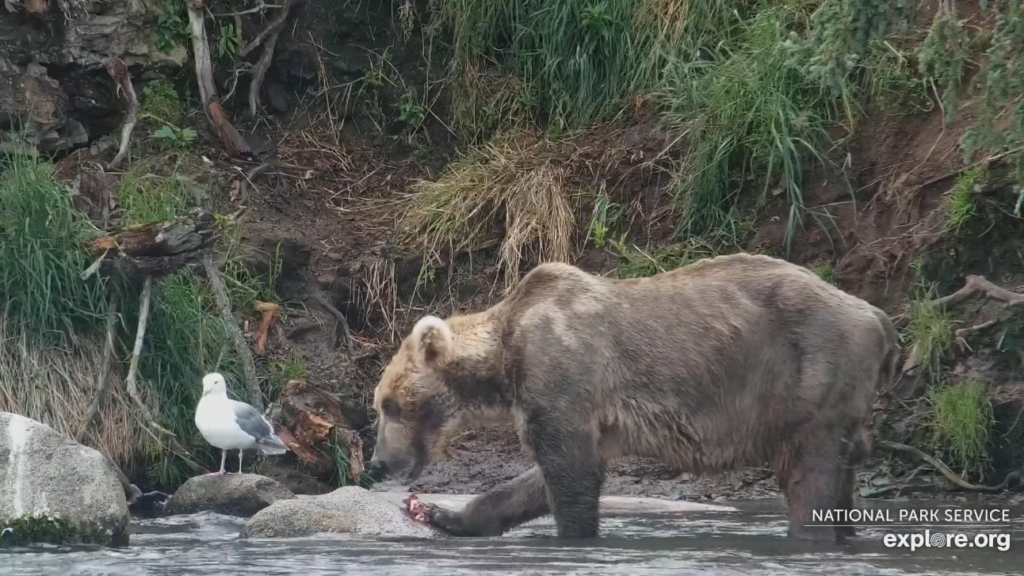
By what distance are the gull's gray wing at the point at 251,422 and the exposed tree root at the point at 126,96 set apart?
3.20 metres

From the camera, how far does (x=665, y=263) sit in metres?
10.6

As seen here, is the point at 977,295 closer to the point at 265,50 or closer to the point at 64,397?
the point at 64,397

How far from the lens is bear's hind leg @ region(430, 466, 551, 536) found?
7363 mm

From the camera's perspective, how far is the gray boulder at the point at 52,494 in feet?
22.9

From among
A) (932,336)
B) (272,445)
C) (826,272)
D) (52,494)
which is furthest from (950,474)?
(52,494)

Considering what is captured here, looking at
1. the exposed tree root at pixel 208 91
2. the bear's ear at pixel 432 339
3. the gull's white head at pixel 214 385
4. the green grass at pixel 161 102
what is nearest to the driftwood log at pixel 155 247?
the gull's white head at pixel 214 385

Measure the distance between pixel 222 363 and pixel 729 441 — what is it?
13.2ft

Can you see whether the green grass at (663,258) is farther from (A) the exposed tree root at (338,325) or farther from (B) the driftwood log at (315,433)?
(B) the driftwood log at (315,433)

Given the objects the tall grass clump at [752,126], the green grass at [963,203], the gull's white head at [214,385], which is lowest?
the gull's white head at [214,385]

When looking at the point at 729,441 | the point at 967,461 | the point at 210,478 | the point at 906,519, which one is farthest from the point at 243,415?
the point at 967,461

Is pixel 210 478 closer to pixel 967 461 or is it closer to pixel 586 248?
pixel 586 248

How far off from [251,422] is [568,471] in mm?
2499

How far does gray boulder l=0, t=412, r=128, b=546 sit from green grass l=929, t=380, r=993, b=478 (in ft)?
16.0

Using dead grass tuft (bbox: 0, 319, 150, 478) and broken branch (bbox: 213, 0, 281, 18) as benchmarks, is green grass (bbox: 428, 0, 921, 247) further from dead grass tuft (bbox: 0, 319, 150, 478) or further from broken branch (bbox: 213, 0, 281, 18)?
dead grass tuft (bbox: 0, 319, 150, 478)
